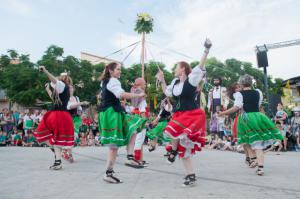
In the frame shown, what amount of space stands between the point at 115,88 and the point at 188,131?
1.12 m

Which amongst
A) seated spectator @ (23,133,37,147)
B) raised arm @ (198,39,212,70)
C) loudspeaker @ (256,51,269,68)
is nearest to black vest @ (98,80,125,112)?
raised arm @ (198,39,212,70)

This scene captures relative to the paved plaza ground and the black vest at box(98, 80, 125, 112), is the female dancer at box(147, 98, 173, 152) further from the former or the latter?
the black vest at box(98, 80, 125, 112)

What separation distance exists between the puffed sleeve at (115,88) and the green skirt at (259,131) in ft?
8.11

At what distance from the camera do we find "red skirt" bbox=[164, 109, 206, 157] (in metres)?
4.19

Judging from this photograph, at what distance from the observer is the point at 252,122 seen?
5.47 metres

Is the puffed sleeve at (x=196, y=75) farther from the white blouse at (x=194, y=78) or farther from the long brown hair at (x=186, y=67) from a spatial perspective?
the long brown hair at (x=186, y=67)

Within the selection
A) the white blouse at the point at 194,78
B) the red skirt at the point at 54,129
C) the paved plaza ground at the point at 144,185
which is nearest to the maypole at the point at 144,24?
the red skirt at the point at 54,129

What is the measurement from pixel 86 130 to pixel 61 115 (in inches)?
389

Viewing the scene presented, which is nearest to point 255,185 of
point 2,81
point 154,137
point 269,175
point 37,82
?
point 269,175

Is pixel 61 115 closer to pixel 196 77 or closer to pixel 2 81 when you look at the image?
pixel 196 77

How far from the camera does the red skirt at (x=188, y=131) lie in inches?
165

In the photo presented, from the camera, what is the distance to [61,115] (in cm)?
599

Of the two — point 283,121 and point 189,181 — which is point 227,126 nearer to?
point 283,121

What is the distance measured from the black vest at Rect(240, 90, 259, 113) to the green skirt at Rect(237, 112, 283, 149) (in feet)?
0.29
